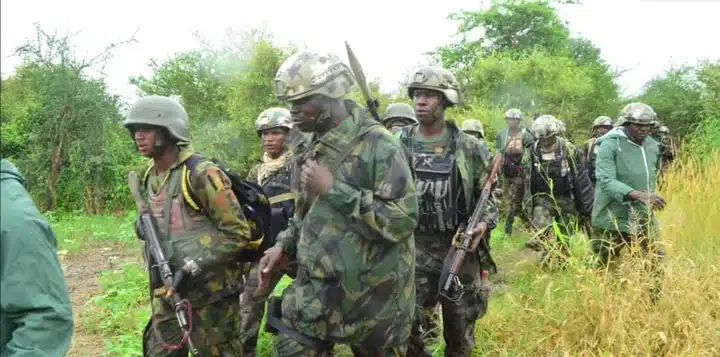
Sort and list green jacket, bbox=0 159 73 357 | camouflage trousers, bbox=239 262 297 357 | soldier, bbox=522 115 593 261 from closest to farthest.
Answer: green jacket, bbox=0 159 73 357 → camouflage trousers, bbox=239 262 297 357 → soldier, bbox=522 115 593 261

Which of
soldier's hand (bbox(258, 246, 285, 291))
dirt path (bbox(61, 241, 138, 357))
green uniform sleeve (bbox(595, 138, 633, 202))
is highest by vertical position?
soldier's hand (bbox(258, 246, 285, 291))

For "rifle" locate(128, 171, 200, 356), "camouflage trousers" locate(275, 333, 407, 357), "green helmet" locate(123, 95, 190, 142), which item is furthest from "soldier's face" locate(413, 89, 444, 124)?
"rifle" locate(128, 171, 200, 356)

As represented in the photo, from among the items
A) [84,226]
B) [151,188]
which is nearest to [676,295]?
[151,188]

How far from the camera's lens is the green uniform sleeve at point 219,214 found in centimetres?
351

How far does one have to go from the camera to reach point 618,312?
14.5 feet

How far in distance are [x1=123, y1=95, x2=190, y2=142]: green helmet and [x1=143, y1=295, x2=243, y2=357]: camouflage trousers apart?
0.84 m

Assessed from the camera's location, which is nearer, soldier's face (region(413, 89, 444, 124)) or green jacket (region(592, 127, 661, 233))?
soldier's face (region(413, 89, 444, 124))

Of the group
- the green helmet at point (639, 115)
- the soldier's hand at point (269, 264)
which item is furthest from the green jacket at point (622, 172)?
the soldier's hand at point (269, 264)

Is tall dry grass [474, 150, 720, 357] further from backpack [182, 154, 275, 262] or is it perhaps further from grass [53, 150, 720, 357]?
backpack [182, 154, 275, 262]

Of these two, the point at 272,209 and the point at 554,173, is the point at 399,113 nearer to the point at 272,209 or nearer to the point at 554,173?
the point at 554,173

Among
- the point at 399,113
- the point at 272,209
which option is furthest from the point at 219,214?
the point at 399,113

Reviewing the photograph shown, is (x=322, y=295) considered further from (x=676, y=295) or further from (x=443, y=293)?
(x=676, y=295)

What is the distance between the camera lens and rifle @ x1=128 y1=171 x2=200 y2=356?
338 centimetres

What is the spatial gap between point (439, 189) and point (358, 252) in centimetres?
138
